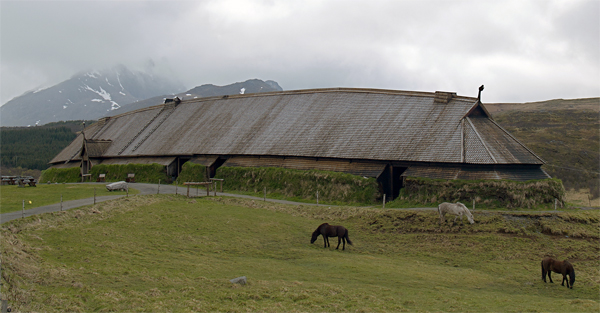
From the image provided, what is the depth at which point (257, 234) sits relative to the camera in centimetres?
2828

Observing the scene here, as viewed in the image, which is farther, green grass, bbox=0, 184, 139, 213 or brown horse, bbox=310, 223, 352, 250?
green grass, bbox=0, 184, 139, 213

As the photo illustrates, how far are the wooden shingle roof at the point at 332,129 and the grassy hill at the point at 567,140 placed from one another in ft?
71.0

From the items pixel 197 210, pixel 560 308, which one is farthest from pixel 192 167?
pixel 560 308

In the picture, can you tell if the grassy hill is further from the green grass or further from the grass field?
the green grass

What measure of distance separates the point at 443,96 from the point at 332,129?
40.5ft

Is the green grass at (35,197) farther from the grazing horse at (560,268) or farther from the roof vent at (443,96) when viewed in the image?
the roof vent at (443,96)


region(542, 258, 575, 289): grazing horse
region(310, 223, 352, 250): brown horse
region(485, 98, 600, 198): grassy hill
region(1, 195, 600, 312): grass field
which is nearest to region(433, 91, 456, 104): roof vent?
region(1, 195, 600, 312): grass field

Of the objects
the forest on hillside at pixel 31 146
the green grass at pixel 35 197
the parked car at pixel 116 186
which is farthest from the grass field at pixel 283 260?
the forest on hillside at pixel 31 146

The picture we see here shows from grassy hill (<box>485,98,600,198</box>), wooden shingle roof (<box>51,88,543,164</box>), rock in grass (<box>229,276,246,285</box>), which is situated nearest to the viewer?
rock in grass (<box>229,276,246,285</box>)

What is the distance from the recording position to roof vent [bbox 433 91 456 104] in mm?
46188

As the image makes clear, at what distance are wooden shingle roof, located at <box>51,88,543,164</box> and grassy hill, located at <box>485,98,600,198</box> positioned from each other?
21.6 m

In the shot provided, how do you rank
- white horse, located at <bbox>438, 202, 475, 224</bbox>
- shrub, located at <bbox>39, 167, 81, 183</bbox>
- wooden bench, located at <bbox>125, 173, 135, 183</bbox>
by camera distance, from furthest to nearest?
shrub, located at <bbox>39, 167, 81, 183</bbox>
wooden bench, located at <bbox>125, 173, 135, 183</bbox>
white horse, located at <bbox>438, 202, 475, 224</bbox>

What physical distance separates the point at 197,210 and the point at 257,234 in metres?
7.62

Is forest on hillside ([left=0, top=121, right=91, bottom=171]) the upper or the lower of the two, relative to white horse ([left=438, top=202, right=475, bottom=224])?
upper
